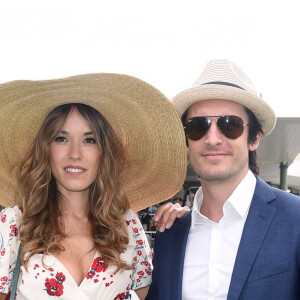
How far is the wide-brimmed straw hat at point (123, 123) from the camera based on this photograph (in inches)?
96.7

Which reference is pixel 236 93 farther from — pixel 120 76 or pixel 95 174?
pixel 95 174

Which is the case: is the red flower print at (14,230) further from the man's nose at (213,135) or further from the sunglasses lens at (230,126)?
the sunglasses lens at (230,126)

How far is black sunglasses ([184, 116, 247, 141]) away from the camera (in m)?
2.35

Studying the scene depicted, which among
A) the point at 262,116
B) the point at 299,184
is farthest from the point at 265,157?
the point at 262,116

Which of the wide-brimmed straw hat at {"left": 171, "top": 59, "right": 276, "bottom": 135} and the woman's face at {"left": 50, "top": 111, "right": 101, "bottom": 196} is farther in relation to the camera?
the woman's face at {"left": 50, "top": 111, "right": 101, "bottom": 196}

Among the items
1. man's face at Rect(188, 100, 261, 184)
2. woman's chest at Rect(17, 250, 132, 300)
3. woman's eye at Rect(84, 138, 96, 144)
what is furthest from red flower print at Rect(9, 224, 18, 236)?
man's face at Rect(188, 100, 261, 184)

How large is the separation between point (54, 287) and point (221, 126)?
1282 millimetres

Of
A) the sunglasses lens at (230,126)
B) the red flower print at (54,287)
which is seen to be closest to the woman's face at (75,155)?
the red flower print at (54,287)

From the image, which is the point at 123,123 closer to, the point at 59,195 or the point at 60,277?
the point at 59,195

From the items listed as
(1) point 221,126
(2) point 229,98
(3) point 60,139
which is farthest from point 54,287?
(2) point 229,98

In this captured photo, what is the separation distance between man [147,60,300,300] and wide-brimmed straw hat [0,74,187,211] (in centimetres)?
21

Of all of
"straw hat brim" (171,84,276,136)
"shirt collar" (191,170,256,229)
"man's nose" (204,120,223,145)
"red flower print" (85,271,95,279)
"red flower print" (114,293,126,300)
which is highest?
"straw hat brim" (171,84,276,136)

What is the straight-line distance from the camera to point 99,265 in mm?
2418

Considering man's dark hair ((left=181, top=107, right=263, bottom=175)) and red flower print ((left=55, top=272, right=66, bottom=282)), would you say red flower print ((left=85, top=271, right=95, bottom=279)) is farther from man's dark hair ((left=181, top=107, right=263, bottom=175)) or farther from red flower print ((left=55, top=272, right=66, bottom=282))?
man's dark hair ((left=181, top=107, right=263, bottom=175))
